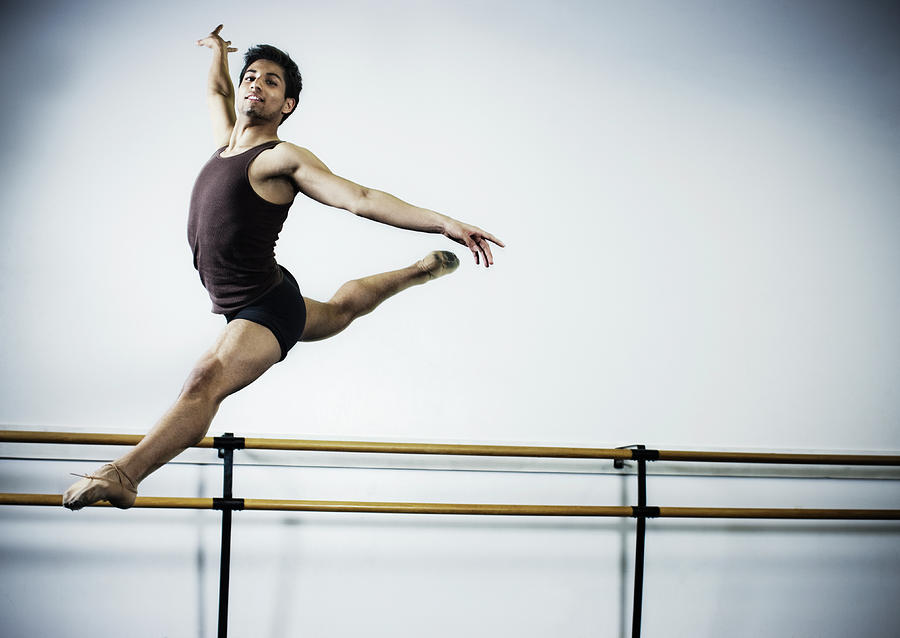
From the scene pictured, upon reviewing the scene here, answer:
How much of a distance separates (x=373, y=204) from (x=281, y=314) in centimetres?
42

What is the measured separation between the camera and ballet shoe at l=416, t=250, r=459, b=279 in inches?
88.2

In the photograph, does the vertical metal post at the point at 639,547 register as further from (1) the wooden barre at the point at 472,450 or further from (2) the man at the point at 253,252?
(2) the man at the point at 253,252

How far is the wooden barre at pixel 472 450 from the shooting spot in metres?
2.08

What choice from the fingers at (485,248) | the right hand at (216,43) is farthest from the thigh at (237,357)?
the right hand at (216,43)

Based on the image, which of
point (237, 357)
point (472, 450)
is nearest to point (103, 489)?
point (237, 357)

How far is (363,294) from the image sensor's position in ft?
7.03

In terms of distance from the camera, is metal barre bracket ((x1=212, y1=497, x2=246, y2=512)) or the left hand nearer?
the left hand

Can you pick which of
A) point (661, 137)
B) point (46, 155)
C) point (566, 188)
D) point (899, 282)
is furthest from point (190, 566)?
point (899, 282)

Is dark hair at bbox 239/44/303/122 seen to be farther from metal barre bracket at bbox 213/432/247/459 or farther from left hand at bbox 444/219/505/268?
metal barre bracket at bbox 213/432/247/459

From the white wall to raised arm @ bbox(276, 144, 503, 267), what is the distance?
2.01 feet

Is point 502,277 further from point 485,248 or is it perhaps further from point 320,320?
point 485,248

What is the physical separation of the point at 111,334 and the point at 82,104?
79cm

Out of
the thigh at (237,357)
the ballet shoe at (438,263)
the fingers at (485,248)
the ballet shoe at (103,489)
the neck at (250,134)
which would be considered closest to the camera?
the ballet shoe at (103,489)

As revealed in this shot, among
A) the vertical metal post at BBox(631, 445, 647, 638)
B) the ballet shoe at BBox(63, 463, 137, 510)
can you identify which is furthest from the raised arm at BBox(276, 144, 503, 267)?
the vertical metal post at BBox(631, 445, 647, 638)
